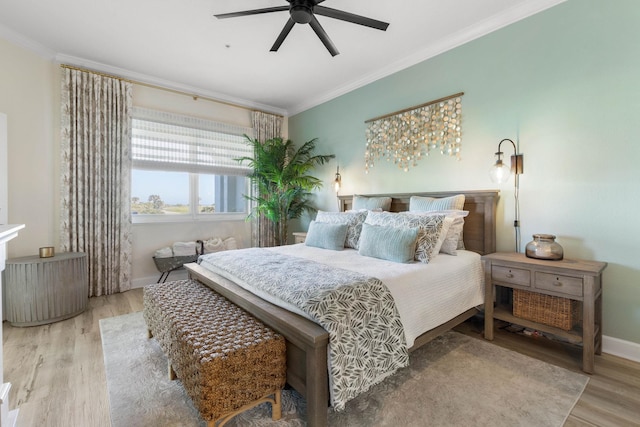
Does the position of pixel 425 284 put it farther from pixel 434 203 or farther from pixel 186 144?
pixel 186 144

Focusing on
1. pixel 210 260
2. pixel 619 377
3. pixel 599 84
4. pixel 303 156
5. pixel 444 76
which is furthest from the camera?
pixel 303 156

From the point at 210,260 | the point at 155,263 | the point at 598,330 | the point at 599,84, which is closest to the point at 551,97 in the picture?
the point at 599,84

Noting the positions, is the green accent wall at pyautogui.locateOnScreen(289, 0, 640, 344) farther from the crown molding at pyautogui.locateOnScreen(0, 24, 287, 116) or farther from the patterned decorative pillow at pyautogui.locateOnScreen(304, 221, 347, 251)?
the crown molding at pyautogui.locateOnScreen(0, 24, 287, 116)

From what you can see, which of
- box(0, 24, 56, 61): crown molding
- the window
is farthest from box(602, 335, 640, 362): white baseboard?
box(0, 24, 56, 61): crown molding

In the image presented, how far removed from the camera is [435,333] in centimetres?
199

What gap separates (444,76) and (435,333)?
260 cm

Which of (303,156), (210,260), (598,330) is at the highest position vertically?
A: (303,156)

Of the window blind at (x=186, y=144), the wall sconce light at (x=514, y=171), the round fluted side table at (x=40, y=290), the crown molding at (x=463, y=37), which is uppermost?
the crown molding at (x=463, y=37)

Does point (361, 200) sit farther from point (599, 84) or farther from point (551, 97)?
point (599, 84)

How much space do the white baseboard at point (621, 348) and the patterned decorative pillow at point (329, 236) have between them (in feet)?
7.20

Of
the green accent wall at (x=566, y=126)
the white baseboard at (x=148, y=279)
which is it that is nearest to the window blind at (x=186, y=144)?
the white baseboard at (x=148, y=279)

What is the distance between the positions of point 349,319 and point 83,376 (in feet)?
6.03

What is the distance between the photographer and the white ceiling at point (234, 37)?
2498 mm

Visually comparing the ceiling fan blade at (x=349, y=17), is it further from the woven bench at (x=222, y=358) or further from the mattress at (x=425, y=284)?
the woven bench at (x=222, y=358)
